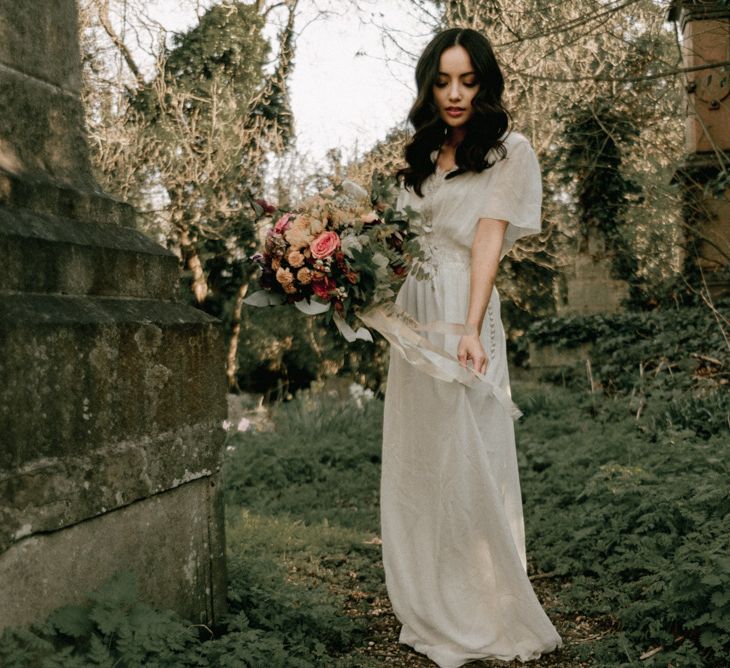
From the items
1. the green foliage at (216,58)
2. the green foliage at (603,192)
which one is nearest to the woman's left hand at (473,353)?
the green foliage at (603,192)

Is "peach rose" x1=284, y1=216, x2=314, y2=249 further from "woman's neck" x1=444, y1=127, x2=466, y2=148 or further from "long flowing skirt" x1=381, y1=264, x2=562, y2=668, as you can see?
"woman's neck" x1=444, y1=127, x2=466, y2=148

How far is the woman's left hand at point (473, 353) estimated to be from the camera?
3168 millimetres

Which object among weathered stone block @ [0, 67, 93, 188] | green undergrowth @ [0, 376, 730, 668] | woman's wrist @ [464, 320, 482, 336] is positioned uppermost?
weathered stone block @ [0, 67, 93, 188]

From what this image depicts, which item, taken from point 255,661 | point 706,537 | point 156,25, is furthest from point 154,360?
point 156,25

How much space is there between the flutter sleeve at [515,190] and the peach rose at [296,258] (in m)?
0.79

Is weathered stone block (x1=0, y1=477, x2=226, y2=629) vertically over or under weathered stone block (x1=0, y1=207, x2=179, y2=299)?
under

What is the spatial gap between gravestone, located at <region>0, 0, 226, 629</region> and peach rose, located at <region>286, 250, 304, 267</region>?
378 millimetres

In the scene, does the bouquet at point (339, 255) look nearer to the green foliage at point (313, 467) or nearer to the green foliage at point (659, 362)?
the green foliage at point (313, 467)

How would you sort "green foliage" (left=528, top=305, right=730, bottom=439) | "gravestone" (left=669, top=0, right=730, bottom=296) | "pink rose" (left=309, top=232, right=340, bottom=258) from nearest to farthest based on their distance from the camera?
"pink rose" (left=309, top=232, right=340, bottom=258) < "green foliage" (left=528, top=305, right=730, bottom=439) < "gravestone" (left=669, top=0, right=730, bottom=296)

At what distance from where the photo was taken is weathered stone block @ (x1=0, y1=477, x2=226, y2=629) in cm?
217

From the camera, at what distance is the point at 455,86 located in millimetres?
3199

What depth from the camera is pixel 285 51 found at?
17.2 meters

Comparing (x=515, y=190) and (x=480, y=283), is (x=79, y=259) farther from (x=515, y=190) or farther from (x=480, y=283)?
(x=515, y=190)

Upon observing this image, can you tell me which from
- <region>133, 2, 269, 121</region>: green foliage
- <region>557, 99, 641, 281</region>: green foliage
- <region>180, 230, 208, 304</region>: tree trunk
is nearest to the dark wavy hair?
<region>557, 99, 641, 281</region>: green foliage
